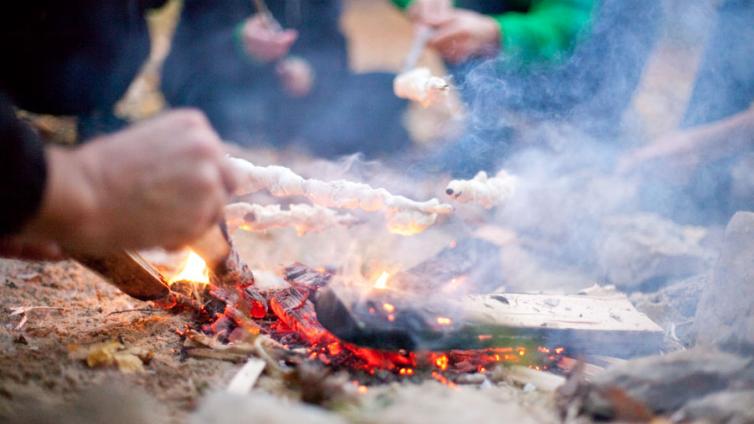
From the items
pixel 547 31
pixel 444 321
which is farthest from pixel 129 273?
pixel 547 31

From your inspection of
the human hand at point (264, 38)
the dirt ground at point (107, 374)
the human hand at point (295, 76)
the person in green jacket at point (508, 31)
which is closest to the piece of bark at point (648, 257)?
the person in green jacket at point (508, 31)

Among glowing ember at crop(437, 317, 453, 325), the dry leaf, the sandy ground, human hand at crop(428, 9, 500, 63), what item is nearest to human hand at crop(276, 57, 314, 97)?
human hand at crop(428, 9, 500, 63)

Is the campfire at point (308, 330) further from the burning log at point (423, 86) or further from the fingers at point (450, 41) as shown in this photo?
the fingers at point (450, 41)

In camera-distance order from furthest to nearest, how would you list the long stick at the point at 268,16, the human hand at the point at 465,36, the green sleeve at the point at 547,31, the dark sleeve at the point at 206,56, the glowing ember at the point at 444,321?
the dark sleeve at the point at 206,56
the long stick at the point at 268,16
the green sleeve at the point at 547,31
the human hand at the point at 465,36
the glowing ember at the point at 444,321

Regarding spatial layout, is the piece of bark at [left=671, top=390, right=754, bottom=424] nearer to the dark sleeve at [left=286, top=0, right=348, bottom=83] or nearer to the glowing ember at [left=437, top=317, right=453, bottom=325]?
the glowing ember at [left=437, top=317, right=453, bottom=325]

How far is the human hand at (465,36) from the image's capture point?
3.96 meters

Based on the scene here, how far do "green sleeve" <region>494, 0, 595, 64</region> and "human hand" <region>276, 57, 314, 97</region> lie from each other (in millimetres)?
2120

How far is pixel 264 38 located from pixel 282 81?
72 centimetres

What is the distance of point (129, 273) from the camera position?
Result: 8.32 ft

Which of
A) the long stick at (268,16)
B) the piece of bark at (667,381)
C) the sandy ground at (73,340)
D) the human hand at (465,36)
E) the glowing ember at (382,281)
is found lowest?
the sandy ground at (73,340)

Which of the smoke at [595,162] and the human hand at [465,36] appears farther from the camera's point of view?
Answer: the human hand at [465,36]

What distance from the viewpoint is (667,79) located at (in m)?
8.16

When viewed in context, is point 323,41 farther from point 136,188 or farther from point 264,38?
point 136,188

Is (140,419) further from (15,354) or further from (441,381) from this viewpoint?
(441,381)
